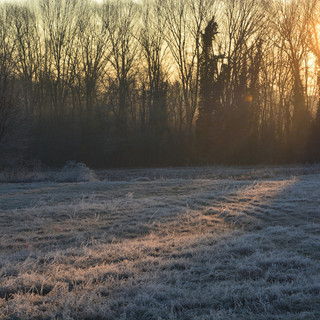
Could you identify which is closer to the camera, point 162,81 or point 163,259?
point 163,259

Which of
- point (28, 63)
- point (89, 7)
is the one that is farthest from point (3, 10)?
point (89, 7)

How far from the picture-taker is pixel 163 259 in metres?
5.81

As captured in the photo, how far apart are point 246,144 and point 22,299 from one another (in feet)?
108

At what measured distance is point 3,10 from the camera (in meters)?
39.1

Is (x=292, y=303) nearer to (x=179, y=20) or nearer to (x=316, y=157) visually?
(x=316, y=157)

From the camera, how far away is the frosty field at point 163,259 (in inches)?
155

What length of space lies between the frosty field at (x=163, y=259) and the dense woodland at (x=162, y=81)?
24.3 meters

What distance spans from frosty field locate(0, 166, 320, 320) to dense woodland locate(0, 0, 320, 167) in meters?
24.3

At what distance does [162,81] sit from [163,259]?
36.9 m

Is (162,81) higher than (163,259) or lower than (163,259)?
higher

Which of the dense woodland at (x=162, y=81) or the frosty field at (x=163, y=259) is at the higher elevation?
the dense woodland at (x=162, y=81)

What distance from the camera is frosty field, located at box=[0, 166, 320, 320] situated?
12.9 feet

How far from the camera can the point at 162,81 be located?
1630 inches

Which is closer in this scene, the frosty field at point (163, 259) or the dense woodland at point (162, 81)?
the frosty field at point (163, 259)
